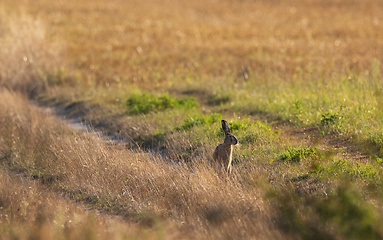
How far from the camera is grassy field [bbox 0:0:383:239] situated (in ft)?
15.9

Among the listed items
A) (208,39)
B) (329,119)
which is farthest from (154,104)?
(208,39)

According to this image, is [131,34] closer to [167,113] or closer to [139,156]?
[167,113]

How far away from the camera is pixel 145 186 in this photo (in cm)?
623

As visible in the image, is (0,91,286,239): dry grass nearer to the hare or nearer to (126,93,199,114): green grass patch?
the hare

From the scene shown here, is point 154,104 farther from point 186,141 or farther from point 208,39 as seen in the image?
point 208,39

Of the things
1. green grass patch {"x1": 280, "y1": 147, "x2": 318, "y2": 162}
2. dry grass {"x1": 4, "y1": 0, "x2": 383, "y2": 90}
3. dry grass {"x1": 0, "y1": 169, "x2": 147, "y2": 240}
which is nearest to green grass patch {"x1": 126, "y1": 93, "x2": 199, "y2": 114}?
dry grass {"x1": 4, "y1": 0, "x2": 383, "y2": 90}

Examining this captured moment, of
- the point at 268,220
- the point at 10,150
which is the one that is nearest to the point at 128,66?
the point at 10,150

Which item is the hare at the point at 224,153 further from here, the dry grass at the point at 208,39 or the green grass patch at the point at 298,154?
the dry grass at the point at 208,39

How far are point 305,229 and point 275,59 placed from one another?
46.7 ft

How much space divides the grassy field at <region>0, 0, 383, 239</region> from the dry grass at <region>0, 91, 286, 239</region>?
2 centimetres

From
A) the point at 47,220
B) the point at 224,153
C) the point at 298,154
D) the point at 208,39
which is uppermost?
the point at 224,153

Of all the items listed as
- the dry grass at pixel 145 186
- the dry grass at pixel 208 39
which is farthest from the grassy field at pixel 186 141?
the dry grass at pixel 208 39

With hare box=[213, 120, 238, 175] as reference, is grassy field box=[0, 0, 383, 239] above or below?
below

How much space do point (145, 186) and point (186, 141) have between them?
2030mm
